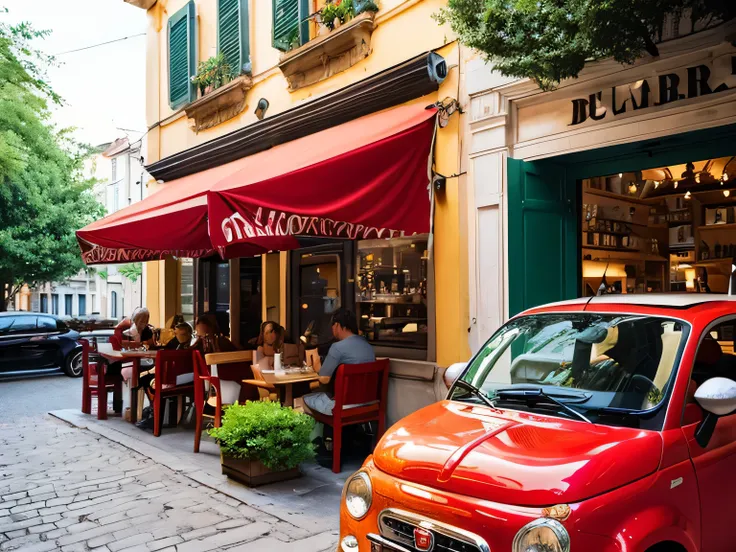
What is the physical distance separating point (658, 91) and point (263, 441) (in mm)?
4710

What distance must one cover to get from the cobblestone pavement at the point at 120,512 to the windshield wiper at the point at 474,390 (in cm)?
170

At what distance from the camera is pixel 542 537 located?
2.48 metres

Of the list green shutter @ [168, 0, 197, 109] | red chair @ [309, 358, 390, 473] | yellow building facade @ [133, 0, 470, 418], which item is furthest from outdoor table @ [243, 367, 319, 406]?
green shutter @ [168, 0, 197, 109]

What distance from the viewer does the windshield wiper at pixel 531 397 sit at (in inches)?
125

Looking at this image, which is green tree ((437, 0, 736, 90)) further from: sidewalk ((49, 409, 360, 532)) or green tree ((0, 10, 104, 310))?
green tree ((0, 10, 104, 310))

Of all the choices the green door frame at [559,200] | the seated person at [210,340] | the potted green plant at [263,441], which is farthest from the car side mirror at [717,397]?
the seated person at [210,340]

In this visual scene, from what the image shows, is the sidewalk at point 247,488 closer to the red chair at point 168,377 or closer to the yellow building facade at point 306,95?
the red chair at point 168,377

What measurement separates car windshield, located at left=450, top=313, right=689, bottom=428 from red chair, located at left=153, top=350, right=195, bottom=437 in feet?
17.3

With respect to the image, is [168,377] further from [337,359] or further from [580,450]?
[580,450]

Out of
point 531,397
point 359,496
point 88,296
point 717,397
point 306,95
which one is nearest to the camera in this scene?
point 717,397

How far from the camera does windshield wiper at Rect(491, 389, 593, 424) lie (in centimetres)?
317

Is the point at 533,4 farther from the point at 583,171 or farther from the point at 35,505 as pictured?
the point at 35,505

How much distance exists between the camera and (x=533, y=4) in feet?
15.4

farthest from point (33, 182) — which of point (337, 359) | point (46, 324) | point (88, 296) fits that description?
point (88, 296)
